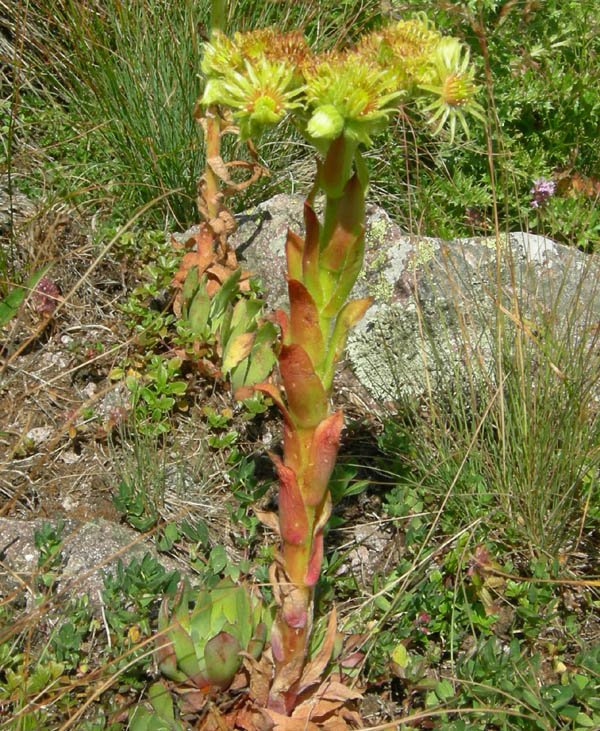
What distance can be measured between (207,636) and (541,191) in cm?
233

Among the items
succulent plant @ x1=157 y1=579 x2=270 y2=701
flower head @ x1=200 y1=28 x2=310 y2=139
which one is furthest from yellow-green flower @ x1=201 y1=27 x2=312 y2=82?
succulent plant @ x1=157 y1=579 x2=270 y2=701

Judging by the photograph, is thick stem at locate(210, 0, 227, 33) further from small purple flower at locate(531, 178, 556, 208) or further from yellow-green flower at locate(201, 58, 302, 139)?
small purple flower at locate(531, 178, 556, 208)

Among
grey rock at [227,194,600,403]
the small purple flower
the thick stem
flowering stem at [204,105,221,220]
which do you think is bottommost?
grey rock at [227,194,600,403]

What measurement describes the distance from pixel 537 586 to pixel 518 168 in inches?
79.1

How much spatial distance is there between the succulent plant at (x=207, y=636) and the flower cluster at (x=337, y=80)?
1048 millimetres

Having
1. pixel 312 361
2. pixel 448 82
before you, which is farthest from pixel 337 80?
pixel 312 361

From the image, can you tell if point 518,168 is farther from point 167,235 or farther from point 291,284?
point 291,284

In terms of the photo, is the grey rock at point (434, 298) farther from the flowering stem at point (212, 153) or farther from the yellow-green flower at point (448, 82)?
the yellow-green flower at point (448, 82)

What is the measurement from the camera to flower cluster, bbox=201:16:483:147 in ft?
4.07

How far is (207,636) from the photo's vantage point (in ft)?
5.80

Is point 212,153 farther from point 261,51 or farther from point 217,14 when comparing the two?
point 261,51

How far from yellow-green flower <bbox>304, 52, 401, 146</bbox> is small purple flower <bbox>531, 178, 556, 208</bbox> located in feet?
6.83

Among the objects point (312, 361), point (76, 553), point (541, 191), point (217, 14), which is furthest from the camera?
point (541, 191)

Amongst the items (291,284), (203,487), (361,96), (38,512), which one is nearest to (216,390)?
(203,487)
